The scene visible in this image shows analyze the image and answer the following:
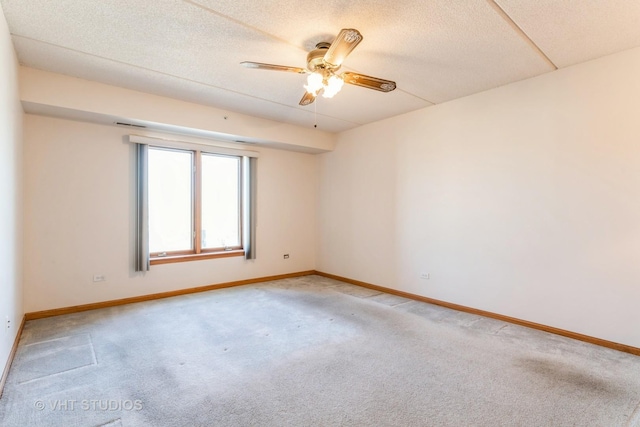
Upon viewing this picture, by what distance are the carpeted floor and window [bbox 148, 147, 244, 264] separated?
3.99 feet

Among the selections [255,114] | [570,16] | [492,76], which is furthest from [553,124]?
[255,114]

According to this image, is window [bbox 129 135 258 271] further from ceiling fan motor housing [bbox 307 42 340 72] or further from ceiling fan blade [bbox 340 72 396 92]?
ceiling fan blade [bbox 340 72 396 92]

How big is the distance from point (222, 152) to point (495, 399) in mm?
4532

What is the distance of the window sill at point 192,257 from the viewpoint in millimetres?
4449

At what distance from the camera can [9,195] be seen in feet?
8.71

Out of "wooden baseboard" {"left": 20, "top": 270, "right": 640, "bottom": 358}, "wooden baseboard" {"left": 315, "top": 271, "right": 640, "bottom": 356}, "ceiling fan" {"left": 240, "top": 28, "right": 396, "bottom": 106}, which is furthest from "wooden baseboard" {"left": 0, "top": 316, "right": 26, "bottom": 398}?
"wooden baseboard" {"left": 315, "top": 271, "right": 640, "bottom": 356}

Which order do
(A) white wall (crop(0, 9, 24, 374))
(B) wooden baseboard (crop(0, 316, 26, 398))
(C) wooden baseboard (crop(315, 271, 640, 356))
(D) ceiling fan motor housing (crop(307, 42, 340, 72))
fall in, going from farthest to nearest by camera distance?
(C) wooden baseboard (crop(315, 271, 640, 356)), (D) ceiling fan motor housing (crop(307, 42, 340, 72)), (A) white wall (crop(0, 9, 24, 374)), (B) wooden baseboard (crop(0, 316, 26, 398))

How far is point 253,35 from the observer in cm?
254

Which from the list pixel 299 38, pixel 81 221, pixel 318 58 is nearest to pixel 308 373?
pixel 318 58

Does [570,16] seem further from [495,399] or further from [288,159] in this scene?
[288,159]

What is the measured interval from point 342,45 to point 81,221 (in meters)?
3.77

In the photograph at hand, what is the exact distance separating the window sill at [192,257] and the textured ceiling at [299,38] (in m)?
2.27

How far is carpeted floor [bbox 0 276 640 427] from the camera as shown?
6.38ft

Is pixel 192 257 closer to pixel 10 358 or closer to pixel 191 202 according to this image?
pixel 191 202
